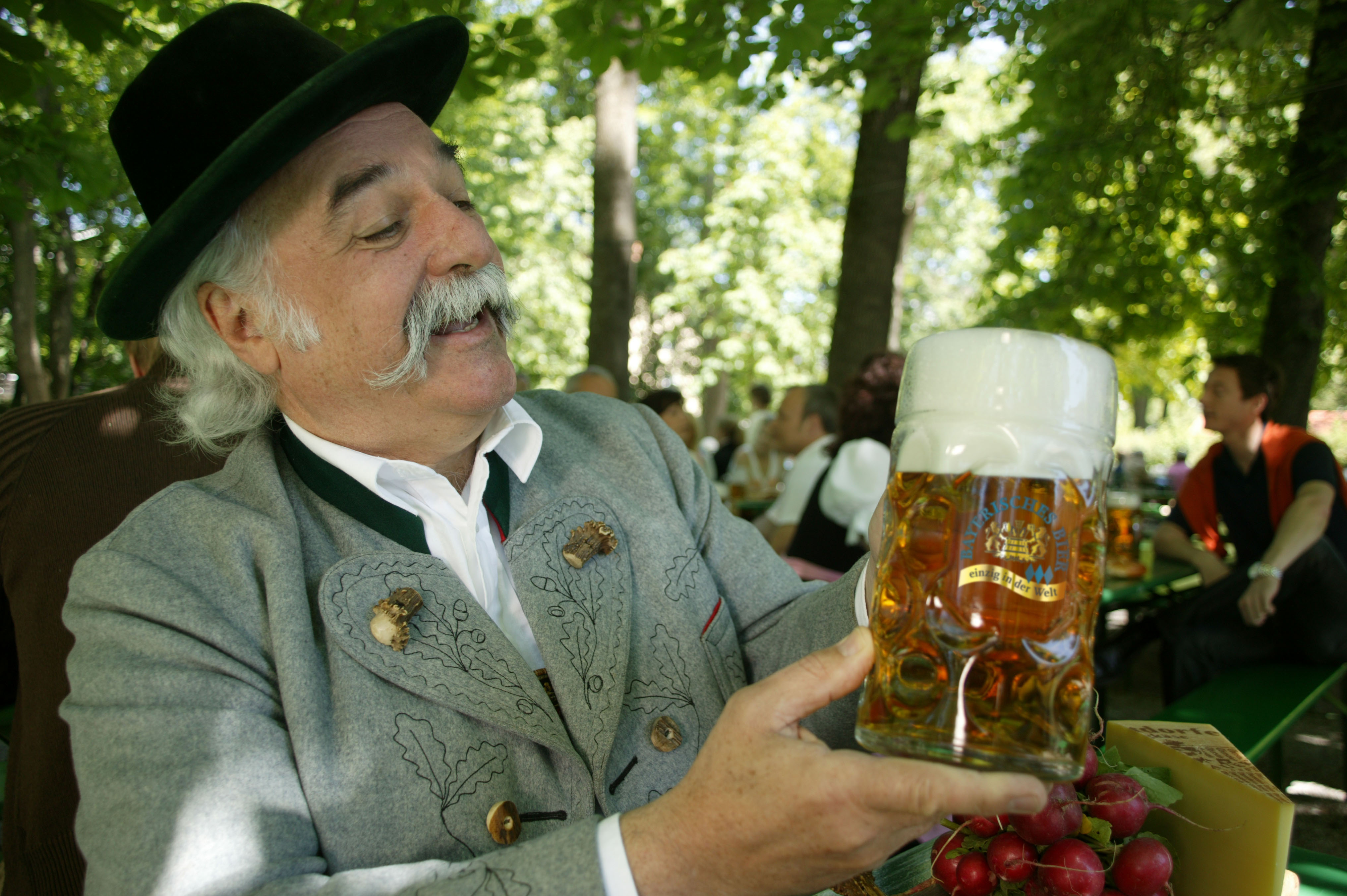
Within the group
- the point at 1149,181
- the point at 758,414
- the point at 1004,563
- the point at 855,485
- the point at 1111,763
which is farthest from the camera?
the point at 758,414

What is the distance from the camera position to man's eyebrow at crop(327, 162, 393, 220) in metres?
1.35

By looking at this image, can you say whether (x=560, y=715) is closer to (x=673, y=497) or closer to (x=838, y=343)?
(x=673, y=497)

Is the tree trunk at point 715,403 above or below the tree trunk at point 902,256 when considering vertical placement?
below

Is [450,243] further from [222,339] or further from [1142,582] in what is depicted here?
[1142,582]

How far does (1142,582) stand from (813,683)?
13.0ft

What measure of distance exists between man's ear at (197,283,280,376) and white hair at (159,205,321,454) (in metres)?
0.01

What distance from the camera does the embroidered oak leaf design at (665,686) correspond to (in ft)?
4.67

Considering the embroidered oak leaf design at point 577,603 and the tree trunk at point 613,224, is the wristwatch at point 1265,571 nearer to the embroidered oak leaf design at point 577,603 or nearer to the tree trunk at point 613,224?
the embroidered oak leaf design at point 577,603

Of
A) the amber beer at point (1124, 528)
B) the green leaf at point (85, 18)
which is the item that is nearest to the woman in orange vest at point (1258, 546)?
the amber beer at point (1124, 528)

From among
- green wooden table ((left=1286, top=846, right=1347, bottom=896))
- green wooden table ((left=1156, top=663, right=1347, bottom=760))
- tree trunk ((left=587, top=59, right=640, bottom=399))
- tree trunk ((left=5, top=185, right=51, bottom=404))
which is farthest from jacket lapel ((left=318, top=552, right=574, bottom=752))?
tree trunk ((left=5, top=185, right=51, bottom=404))

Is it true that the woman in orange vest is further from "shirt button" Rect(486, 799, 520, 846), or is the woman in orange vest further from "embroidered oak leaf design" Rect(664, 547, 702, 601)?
"shirt button" Rect(486, 799, 520, 846)

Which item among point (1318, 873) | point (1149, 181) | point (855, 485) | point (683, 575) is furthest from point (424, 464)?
point (1149, 181)

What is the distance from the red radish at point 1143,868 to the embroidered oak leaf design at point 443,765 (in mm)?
848

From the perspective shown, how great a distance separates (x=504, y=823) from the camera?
3.91 feet
